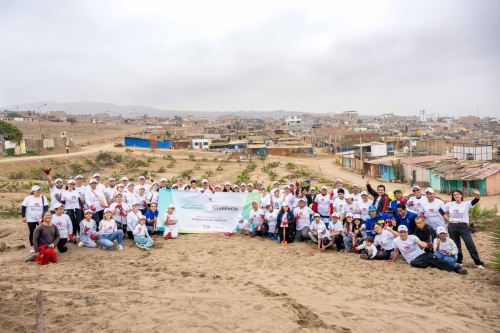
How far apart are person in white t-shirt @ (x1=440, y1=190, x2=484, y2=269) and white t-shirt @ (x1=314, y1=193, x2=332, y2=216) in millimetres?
3158

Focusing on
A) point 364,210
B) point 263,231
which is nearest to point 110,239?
point 263,231

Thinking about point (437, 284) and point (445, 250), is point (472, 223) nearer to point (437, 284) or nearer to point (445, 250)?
point (445, 250)

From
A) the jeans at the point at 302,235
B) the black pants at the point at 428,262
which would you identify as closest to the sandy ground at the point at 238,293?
the black pants at the point at 428,262

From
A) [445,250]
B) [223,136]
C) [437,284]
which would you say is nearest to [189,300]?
[437,284]

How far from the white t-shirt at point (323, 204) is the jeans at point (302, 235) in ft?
2.56

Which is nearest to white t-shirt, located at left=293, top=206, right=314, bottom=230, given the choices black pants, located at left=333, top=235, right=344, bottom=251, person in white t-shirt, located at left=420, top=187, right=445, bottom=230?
black pants, located at left=333, top=235, right=344, bottom=251

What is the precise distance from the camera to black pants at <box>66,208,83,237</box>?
413 inches

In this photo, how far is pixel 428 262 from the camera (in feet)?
28.7

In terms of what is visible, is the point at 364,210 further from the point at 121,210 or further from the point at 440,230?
the point at 121,210

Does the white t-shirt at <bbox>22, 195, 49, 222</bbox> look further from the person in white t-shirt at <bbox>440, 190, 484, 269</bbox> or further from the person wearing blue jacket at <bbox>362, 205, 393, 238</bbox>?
the person in white t-shirt at <bbox>440, 190, 484, 269</bbox>

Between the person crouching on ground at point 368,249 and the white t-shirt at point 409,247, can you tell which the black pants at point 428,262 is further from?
the person crouching on ground at point 368,249

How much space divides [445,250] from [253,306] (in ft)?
15.1

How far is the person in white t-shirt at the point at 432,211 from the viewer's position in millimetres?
9359

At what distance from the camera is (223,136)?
8088 centimetres
